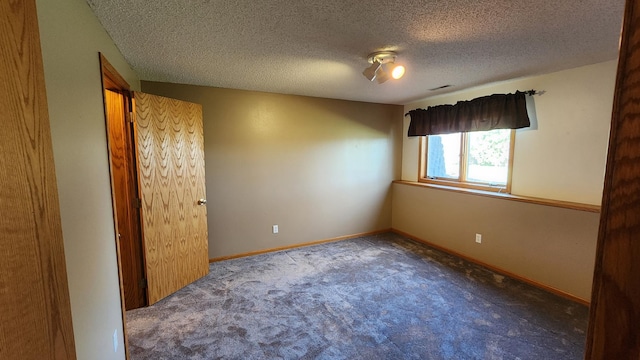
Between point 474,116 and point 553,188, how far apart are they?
1186 mm

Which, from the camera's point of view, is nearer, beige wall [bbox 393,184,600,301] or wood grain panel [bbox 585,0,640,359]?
wood grain panel [bbox 585,0,640,359]

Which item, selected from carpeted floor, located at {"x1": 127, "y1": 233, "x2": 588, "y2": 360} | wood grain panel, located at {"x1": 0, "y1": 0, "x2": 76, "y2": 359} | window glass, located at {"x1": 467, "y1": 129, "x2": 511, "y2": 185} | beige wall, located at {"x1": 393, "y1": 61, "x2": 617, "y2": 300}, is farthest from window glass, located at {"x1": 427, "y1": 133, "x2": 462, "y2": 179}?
wood grain panel, located at {"x1": 0, "y1": 0, "x2": 76, "y2": 359}

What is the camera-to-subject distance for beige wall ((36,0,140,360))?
106cm

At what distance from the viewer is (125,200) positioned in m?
2.36

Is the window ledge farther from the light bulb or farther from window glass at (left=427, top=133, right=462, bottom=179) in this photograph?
the light bulb

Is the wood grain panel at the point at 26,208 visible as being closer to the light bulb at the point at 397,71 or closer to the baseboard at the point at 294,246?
the light bulb at the point at 397,71

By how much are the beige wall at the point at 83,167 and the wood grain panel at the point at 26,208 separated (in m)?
0.49

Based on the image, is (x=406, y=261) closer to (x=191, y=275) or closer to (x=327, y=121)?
(x=327, y=121)

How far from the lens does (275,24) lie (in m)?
1.70

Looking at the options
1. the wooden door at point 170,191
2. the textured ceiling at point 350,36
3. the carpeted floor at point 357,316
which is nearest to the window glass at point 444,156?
the textured ceiling at point 350,36

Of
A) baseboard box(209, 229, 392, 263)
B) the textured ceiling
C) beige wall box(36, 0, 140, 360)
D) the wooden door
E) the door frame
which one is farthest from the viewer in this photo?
baseboard box(209, 229, 392, 263)

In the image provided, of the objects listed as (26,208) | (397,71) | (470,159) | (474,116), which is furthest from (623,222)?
(470,159)

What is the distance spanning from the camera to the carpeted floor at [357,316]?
1.94m

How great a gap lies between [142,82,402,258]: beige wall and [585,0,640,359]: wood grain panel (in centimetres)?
345
